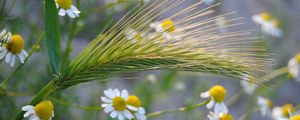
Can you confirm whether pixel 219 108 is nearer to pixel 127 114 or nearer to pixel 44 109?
pixel 127 114

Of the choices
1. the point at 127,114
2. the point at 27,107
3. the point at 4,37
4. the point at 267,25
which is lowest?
the point at 267,25

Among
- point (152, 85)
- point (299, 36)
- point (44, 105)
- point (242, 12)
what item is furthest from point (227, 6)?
point (44, 105)

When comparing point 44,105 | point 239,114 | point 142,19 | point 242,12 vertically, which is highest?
point 142,19

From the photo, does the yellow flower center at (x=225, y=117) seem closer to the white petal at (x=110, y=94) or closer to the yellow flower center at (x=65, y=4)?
the white petal at (x=110, y=94)

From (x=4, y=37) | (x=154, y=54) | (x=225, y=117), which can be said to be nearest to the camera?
(x=154, y=54)

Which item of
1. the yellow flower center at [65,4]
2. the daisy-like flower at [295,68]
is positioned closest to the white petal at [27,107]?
the yellow flower center at [65,4]

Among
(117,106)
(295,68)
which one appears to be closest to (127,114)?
(117,106)

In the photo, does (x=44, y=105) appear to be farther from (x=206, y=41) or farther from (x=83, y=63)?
(x=206, y=41)

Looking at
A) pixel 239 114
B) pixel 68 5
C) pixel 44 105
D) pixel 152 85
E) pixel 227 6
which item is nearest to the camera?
pixel 44 105
